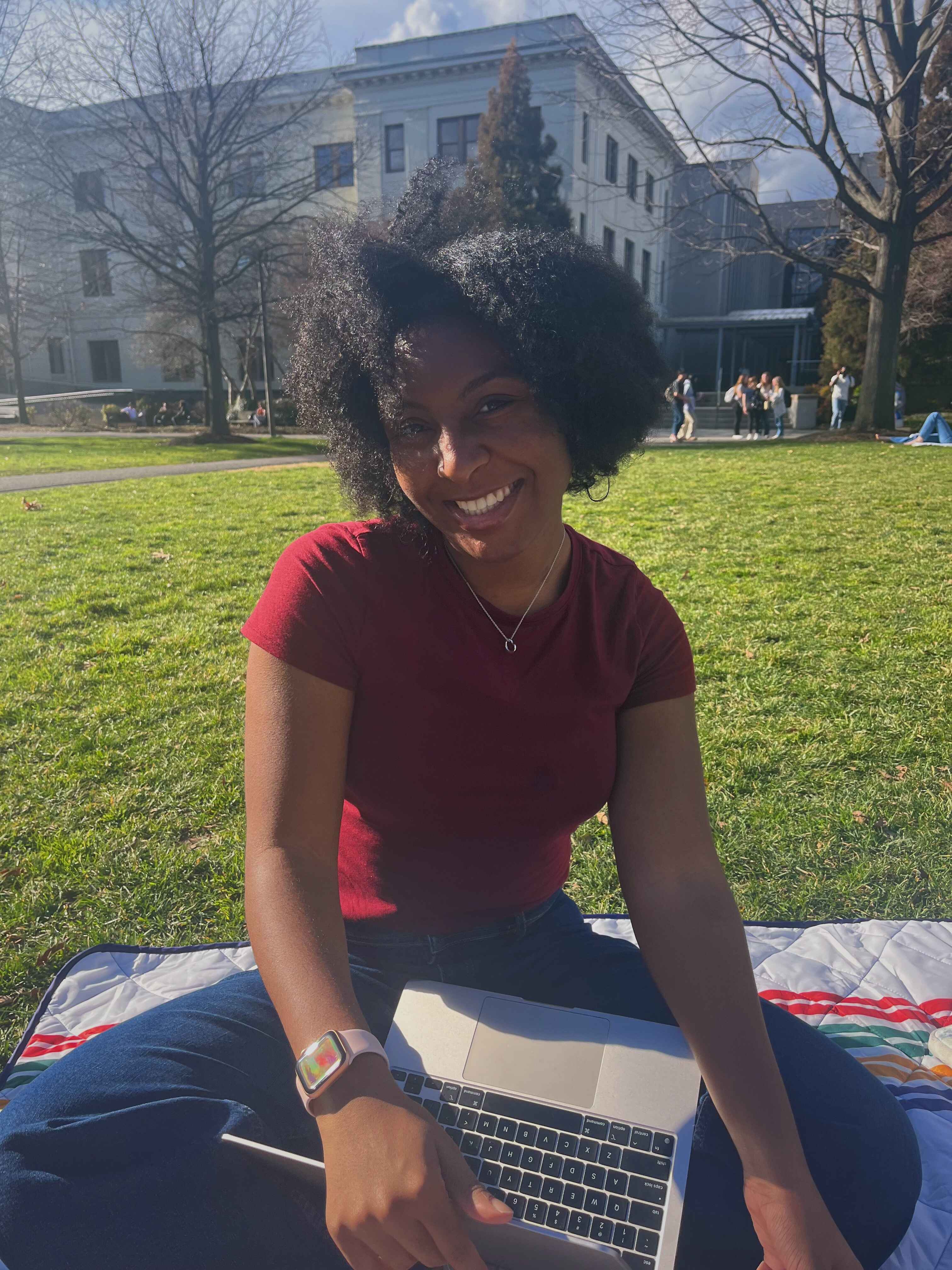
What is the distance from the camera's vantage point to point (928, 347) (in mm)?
30531

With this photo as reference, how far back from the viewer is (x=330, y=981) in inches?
58.6

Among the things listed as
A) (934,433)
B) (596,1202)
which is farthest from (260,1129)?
(934,433)

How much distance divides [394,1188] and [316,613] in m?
0.90

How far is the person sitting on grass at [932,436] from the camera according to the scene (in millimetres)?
18203

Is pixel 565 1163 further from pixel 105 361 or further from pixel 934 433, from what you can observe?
pixel 105 361

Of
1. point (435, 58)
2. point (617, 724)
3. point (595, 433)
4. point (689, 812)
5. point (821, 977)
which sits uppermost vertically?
point (435, 58)

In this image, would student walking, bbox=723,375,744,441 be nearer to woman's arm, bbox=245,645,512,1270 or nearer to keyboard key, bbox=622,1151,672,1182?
woman's arm, bbox=245,645,512,1270

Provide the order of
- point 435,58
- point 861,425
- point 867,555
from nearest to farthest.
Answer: point 867,555 → point 861,425 → point 435,58

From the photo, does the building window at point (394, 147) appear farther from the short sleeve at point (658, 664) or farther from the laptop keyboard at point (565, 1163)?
the laptop keyboard at point (565, 1163)

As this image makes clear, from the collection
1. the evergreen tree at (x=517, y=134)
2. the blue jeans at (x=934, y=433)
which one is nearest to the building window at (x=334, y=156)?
the evergreen tree at (x=517, y=134)

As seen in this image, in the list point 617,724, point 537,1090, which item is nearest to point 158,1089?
point 537,1090

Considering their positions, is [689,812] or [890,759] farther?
[890,759]

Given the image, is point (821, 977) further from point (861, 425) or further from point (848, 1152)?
point (861, 425)

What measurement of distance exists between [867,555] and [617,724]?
6.63m
